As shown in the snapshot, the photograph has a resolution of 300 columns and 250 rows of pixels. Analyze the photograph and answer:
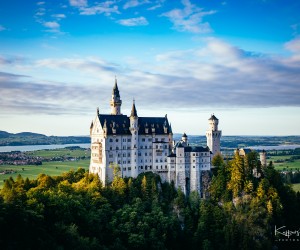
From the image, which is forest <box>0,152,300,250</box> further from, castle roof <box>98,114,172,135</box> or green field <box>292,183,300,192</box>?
green field <box>292,183,300,192</box>

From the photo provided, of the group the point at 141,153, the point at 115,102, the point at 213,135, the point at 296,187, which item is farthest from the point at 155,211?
the point at 296,187

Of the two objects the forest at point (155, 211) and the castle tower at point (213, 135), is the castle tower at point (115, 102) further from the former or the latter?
the castle tower at point (213, 135)

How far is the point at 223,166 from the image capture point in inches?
4419

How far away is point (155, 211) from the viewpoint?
98.9 meters

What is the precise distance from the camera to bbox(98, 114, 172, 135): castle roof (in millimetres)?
108812

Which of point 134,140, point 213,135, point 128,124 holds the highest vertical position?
point 128,124

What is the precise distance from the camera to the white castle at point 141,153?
353ft

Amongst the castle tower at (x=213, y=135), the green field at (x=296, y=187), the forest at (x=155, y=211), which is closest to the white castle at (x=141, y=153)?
the forest at (x=155, y=211)

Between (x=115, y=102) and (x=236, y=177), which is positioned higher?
(x=115, y=102)

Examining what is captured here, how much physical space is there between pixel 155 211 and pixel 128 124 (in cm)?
2581

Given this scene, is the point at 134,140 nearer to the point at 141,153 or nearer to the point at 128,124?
the point at 141,153

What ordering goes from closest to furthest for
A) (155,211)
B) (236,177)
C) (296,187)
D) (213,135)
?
1. (155,211)
2. (236,177)
3. (213,135)
4. (296,187)

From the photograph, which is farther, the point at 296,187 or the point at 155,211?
the point at 296,187

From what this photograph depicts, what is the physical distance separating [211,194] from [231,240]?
14542mm
